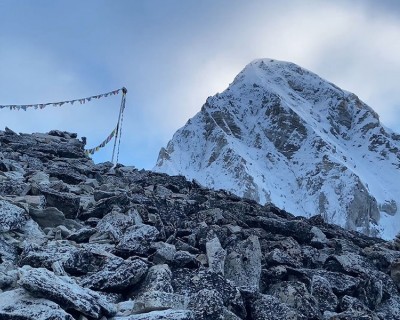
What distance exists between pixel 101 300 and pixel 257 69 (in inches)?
6968

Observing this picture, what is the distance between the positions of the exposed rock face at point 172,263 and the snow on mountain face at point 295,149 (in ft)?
290

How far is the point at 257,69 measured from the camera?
180m

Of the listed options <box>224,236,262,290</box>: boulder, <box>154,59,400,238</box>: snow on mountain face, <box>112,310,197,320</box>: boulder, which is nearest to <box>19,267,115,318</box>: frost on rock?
<box>112,310,197,320</box>: boulder

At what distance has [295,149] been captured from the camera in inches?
5522

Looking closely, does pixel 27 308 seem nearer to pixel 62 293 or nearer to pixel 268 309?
pixel 62 293

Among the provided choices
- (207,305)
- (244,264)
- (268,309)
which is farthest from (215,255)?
(207,305)

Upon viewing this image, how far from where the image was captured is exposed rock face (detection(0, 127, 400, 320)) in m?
6.95

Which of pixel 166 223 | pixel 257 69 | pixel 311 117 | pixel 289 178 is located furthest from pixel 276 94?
pixel 166 223

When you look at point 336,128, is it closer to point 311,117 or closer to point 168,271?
point 311,117

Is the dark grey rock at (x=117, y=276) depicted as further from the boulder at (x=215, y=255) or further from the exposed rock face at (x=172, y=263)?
the boulder at (x=215, y=255)

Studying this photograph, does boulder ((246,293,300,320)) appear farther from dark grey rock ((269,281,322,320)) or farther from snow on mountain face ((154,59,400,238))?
snow on mountain face ((154,59,400,238))

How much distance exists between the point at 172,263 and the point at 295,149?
133548 millimetres

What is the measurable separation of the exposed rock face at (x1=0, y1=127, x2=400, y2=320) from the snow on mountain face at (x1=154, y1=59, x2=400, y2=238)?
88513 mm

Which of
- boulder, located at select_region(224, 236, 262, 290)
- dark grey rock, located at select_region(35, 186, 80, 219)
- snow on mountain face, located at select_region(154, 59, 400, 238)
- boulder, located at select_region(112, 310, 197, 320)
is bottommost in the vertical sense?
boulder, located at select_region(112, 310, 197, 320)
